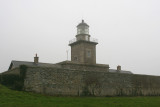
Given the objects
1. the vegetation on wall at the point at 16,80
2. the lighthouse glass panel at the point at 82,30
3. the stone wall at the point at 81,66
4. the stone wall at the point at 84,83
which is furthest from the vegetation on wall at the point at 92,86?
the lighthouse glass panel at the point at 82,30

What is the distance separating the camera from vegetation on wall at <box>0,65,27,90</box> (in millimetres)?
18953

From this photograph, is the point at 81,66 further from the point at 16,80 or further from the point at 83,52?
the point at 16,80

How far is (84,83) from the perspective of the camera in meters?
22.4

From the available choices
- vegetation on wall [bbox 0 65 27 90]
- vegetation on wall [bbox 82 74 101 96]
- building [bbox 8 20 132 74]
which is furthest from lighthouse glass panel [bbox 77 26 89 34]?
vegetation on wall [bbox 0 65 27 90]

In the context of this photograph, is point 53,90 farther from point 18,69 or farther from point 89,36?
point 89,36

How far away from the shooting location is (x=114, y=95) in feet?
79.3

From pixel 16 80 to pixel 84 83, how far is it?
20.8 feet

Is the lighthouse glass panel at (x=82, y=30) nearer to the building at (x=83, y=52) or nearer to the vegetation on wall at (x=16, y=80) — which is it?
the building at (x=83, y=52)

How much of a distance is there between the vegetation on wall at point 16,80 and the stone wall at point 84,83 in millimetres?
328

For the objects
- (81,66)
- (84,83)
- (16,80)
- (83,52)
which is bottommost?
(84,83)

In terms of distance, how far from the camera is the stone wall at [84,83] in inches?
778

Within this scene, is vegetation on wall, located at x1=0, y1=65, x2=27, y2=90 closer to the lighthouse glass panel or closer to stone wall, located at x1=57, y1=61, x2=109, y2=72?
stone wall, located at x1=57, y1=61, x2=109, y2=72

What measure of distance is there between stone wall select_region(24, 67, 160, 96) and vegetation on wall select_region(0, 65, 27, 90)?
0.33 m

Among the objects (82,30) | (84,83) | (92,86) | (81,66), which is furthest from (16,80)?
(82,30)
